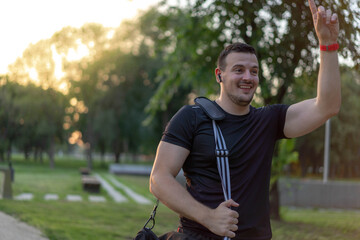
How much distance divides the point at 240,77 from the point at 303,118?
1.24 feet

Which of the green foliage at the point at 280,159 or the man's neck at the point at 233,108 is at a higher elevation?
the man's neck at the point at 233,108

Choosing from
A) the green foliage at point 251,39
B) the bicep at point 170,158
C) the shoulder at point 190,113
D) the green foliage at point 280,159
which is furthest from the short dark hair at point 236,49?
the green foliage at point 280,159

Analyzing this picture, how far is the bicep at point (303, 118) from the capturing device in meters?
2.22

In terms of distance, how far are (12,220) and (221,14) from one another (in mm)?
5690

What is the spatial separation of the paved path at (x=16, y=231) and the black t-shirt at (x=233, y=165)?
4.96m

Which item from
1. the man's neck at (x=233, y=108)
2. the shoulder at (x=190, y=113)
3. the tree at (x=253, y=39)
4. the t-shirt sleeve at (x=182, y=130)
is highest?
the tree at (x=253, y=39)

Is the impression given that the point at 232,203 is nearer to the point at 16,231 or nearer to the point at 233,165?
the point at 233,165

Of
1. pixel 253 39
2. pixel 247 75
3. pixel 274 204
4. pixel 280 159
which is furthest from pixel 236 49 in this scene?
pixel 274 204

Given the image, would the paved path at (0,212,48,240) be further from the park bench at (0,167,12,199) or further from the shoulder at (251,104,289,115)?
the shoulder at (251,104,289,115)

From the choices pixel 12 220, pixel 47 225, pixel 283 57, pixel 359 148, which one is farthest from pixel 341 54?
pixel 359 148

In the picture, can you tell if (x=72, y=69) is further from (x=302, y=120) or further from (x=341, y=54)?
(x=302, y=120)

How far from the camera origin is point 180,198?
6.70 ft

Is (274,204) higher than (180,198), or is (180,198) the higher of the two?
(180,198)

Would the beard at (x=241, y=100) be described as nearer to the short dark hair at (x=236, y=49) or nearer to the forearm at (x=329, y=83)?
the short dark hair at (x=236, y=49)
